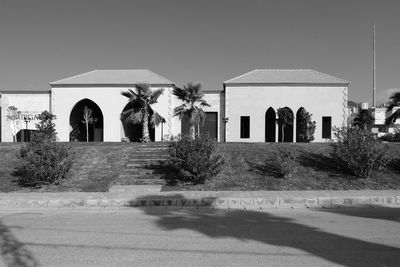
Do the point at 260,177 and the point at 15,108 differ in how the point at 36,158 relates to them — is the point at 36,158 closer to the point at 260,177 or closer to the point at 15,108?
the point at 260,177

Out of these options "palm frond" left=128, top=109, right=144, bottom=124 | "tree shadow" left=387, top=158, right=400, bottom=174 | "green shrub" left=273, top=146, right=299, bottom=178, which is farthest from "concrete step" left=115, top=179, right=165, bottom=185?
"palm frond" left=128, top=109, right=144, bottom=124

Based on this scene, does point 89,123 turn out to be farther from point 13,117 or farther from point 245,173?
point 245,173

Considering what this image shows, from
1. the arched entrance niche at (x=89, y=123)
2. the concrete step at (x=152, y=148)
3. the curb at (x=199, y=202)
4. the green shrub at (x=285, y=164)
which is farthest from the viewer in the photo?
the arched entrance niche at (x=89, y=123)

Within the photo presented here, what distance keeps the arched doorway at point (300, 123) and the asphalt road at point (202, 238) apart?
83.8 feet

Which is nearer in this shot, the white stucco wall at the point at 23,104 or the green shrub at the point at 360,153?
the green shrub at the point at 360,153

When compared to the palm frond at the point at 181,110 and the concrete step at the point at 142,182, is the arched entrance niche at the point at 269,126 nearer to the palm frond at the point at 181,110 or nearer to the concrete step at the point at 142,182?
the palm frond at the point at 181,110

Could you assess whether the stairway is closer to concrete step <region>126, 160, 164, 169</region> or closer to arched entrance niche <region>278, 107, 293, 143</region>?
concrete step <region>126, 160, 164, 169</region>

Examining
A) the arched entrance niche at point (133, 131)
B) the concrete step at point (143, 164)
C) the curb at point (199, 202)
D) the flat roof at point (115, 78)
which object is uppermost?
the flat roof at point (115, 78)

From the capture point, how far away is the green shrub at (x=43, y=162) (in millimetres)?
12925

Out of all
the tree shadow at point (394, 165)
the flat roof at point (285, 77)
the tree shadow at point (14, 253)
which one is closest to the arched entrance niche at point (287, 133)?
the flat roof at point (285, 77)

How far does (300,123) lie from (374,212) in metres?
26.4

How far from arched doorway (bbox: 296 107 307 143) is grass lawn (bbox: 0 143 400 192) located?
56.0 feet

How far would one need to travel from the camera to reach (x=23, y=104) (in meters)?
37.8

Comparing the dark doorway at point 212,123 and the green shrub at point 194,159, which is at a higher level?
the dark doorway at point 212,123
